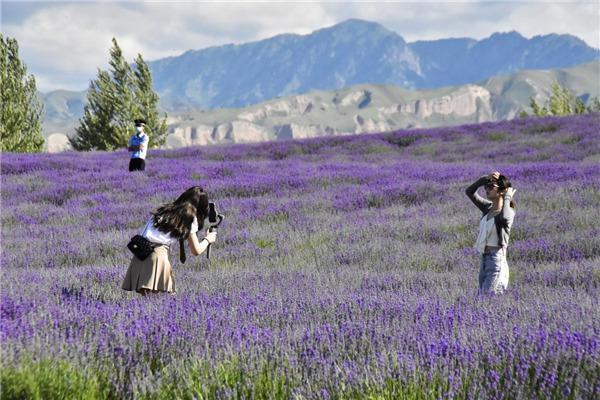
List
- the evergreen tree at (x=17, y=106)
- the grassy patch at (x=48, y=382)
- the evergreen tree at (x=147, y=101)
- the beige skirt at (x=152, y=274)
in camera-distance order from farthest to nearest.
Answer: the evergreen tree at (x=147, y=101) → the evergreen tree at (x=17, y=106) → the beige skirt at (x=152, y=274) → the grassy patch at (x=48, y=382)

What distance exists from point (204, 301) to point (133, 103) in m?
43.3

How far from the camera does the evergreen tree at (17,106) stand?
35.5 metres

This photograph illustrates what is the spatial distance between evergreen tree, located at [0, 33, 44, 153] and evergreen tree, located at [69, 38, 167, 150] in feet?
11.6

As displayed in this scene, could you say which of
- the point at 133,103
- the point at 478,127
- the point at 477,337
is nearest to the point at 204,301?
the point at 477,337

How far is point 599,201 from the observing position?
885 centimetres

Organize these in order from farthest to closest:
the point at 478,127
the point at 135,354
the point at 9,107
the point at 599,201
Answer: the point at 9,107
the point at 478,127
the point at 599,201
the point at 135,354

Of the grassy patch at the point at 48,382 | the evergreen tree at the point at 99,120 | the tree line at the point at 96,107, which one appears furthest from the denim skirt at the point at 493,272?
the evergreen tree at the point at 99,120

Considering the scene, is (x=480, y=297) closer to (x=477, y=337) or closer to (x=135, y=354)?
(x=477, y=337)

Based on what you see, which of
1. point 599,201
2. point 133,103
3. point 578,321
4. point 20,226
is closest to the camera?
point 578,321

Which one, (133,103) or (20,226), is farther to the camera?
(133,103)

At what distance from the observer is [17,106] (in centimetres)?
3734

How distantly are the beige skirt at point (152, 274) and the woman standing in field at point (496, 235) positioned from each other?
2.80 m

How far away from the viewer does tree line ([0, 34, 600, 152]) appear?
36.6 m

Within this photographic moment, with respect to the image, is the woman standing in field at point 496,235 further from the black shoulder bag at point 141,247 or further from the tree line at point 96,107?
the tree line at point 96,107
